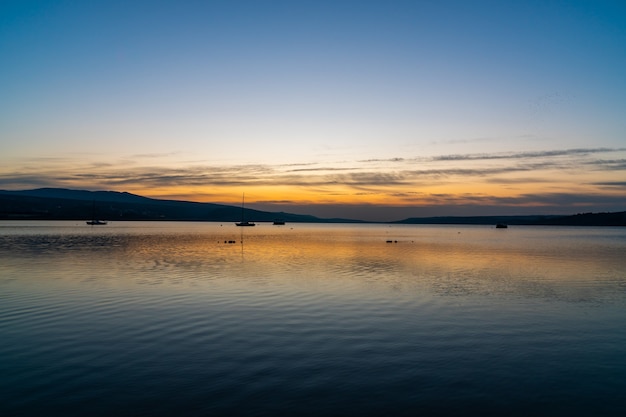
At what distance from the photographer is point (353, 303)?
30656mm

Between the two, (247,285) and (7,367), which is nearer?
(7,367)

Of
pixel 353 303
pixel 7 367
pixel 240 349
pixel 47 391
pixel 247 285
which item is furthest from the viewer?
pixel 247 285

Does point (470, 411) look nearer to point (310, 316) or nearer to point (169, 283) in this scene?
point (310, 316)

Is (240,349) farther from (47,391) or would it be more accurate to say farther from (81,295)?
(81,295)

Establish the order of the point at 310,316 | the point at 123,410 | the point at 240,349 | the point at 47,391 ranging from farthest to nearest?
the point at 310,316 < the point at 240,349 < the point at 47,391 < the point at 123,410

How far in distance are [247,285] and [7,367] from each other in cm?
2322

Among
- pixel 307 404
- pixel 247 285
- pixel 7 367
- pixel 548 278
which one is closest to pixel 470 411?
pixel 307 404

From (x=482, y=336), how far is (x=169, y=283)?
87.1 feet

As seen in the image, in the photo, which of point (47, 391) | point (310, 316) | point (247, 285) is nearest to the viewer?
point (47, 391)

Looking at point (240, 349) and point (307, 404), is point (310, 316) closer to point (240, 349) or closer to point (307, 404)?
point (240, 349)

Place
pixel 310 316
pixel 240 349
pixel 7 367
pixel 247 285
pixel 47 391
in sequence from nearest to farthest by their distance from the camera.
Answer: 1. pixel 47 391
2. pixel 7 367
3. pixel 240 349
4. pixel 310 316
5. pixel 247 285

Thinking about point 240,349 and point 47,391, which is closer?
point 47,391

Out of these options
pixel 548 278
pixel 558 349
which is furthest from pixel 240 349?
pixel 548 278

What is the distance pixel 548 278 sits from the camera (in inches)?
1832
